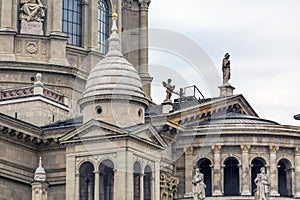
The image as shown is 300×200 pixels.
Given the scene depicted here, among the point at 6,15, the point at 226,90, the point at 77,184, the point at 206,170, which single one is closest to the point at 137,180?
the point at 77,184

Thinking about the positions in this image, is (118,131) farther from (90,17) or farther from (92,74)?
(90,17)

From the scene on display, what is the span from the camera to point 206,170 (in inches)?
2781

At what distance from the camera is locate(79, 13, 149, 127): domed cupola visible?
6388cm

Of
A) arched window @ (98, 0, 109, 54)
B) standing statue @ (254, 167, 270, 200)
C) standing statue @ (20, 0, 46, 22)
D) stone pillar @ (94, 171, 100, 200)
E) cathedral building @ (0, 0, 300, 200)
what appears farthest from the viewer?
arched window @ (98, 0, 109, 54)

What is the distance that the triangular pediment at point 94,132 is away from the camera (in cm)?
6225

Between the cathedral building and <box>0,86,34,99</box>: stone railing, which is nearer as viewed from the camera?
the cathedral building

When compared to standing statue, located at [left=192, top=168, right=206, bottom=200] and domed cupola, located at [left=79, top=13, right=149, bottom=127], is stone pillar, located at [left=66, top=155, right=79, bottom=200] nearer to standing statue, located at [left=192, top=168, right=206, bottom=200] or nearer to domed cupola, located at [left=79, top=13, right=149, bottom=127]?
domed cupola, located at [left=79, top=13, right=149, bottom=127]

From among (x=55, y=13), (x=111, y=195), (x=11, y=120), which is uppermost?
(x=55, y=13)

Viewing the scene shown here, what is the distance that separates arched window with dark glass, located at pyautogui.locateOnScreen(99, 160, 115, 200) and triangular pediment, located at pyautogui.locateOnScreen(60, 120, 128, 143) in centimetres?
132

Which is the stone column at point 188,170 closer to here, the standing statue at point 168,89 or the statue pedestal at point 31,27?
the standing statue at point 168,89

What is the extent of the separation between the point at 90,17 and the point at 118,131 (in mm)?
21257

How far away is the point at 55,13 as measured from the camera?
3100 inches

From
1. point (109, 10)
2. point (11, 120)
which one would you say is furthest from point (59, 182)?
point (109, 10)

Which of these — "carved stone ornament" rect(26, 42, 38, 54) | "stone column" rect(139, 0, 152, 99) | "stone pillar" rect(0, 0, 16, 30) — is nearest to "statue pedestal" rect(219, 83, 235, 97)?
"stone column" rect(139, 0, 152, 99)
